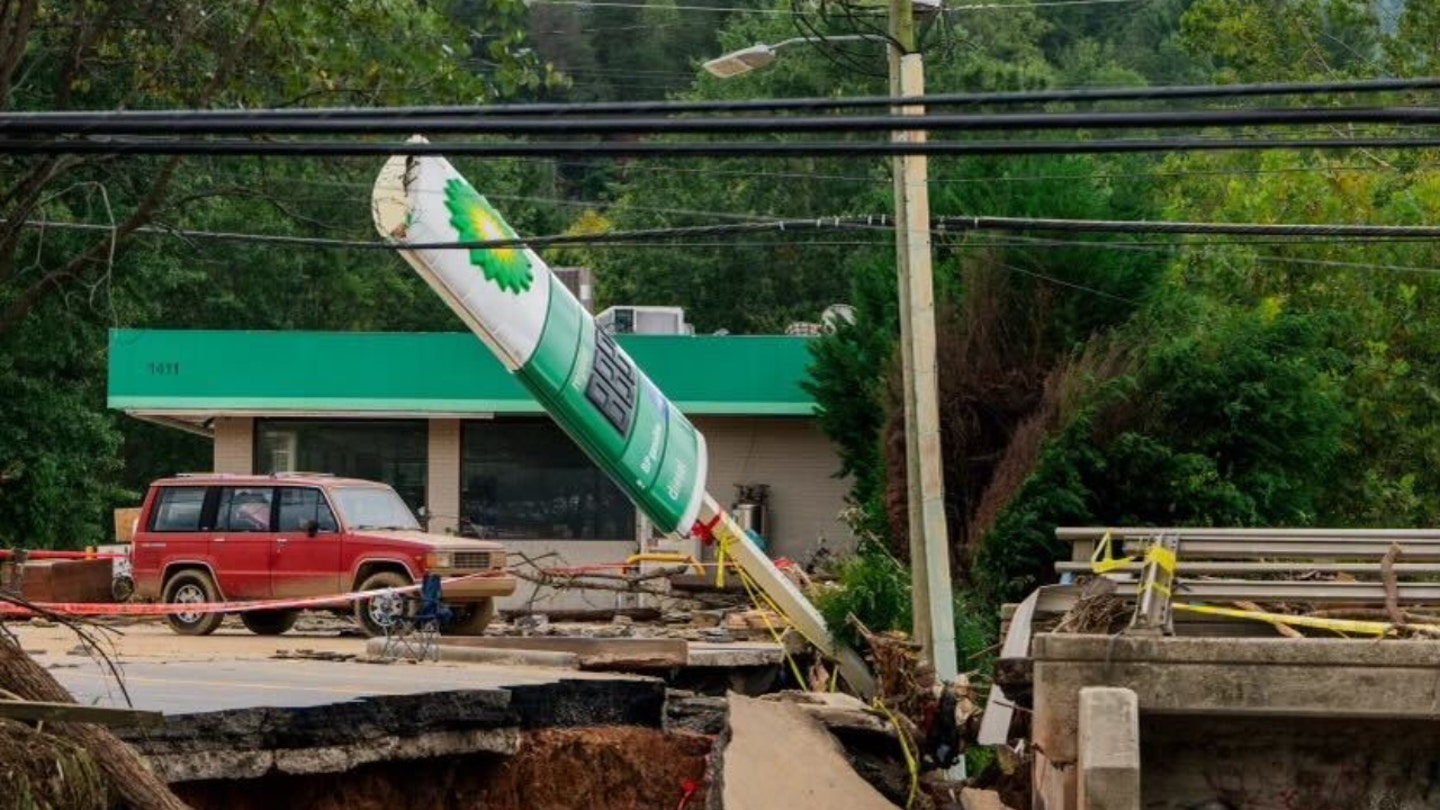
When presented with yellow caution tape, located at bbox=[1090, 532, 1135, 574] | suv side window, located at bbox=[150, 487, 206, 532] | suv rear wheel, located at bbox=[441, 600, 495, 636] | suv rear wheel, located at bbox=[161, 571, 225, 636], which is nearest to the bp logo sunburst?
yellow caution tape, located at bbox=[1090, 532, 1135, 574]

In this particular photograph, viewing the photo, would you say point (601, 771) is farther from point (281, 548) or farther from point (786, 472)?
point (786, 472)

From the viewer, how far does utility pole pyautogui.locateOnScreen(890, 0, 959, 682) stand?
2058 cm

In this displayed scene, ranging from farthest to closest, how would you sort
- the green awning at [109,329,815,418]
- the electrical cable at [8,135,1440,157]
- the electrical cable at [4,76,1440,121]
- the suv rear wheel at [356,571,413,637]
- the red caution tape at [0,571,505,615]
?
the green awning at [109,329,815,418], the suv rear wheel at [356,571,413,637], the red caution tape at [0,571,505,615], the electrical cable at [8,135,1440,157], the electrical cable at [4,76,1440,121]

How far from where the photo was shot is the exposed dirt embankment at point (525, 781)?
45.0 ft

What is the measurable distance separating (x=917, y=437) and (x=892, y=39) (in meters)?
3.39

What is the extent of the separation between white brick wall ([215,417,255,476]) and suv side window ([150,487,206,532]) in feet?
26.3

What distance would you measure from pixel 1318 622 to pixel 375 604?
14842 millimetres

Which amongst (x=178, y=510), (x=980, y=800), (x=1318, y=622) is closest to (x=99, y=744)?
(x=1318, y=622)

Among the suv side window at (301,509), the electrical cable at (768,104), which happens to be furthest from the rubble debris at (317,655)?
the electrical cable at (768,104)

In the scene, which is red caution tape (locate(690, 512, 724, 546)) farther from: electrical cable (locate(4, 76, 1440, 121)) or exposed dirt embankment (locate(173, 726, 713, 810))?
electrical cable (locate(4, 76, 1440, 121))

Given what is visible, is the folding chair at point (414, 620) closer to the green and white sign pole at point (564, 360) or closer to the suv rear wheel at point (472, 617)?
the suv rear wheel at point (472, 617)

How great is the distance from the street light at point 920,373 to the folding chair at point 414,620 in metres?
4.18

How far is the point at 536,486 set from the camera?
3591 cm

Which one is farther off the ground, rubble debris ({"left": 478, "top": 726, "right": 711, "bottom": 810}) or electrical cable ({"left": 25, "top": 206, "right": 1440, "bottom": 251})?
electrical cable ({"left": 25, "top": 206, "right": 1440, "bottom": 251})
